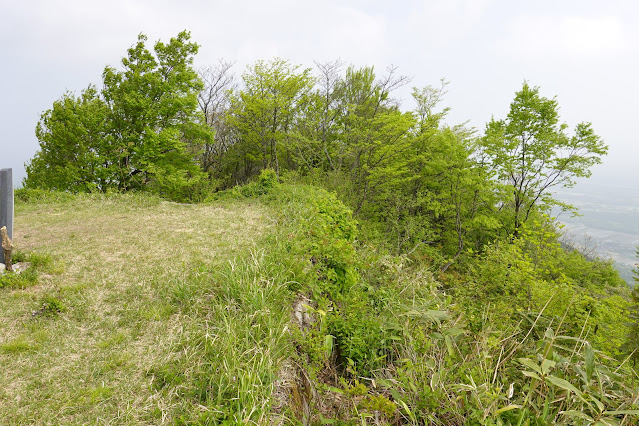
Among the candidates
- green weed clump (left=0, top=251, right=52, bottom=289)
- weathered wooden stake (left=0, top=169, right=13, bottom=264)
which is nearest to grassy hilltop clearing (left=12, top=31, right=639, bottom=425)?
green weed clump (left=0, top=251, right=52, bottom=289)

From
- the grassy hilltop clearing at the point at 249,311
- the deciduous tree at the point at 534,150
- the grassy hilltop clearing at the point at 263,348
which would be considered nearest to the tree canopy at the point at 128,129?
the grassy hilltop clearing at the point at 249,311

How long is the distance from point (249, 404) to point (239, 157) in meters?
22.6

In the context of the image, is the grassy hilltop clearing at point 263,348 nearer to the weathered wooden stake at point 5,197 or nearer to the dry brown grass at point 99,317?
the dry brown grass at point 99,317

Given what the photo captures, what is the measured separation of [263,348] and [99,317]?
2064 mm

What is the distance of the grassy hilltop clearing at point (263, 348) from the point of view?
2096 millimetres

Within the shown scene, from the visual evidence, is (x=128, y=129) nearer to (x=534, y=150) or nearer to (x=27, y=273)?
(x=27, y=273)

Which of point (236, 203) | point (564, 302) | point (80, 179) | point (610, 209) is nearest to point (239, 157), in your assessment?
point (80, 179)

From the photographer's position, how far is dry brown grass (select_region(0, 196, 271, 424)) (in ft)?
7.16

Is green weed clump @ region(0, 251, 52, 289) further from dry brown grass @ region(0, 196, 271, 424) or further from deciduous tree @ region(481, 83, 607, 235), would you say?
deciduous tree @ region(481, 83, 607, 235)

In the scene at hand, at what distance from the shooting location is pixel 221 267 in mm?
4207

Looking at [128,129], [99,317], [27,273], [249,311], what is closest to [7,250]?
[27,273]

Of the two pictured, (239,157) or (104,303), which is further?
(239,157)

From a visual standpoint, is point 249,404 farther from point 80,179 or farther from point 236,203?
point 80,179

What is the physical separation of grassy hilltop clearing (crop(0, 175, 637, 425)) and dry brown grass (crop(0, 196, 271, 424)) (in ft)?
0.05
